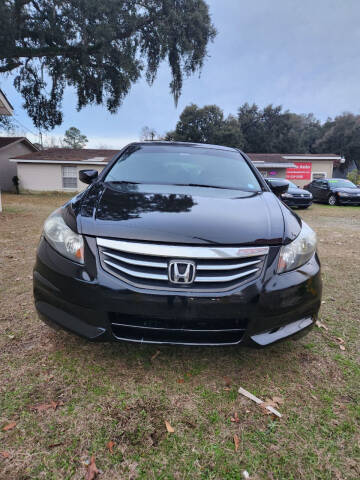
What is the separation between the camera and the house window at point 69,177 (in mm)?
19000

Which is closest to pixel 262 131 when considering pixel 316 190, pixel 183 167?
pixel 316 190

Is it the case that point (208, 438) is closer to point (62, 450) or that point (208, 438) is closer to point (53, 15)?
point (62, 450)

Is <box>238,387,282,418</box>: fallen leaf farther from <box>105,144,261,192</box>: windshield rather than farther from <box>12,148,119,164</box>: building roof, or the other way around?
<box>12,148,119,164</box>: building roof

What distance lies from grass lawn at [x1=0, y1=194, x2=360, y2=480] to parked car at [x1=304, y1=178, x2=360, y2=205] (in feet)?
46.3

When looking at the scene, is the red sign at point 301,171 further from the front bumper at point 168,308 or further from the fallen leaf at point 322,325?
the front bumper at point 168,308

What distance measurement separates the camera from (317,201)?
1586 centimetres

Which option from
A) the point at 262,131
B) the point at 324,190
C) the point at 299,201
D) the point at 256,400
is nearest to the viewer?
the point at 256,400

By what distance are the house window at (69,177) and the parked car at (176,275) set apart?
18672 mm

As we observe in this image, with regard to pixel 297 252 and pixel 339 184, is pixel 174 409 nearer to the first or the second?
pixel 297 252

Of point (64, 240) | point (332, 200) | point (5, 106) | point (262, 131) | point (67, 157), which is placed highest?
point (262, 131)

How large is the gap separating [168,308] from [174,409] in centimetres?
55

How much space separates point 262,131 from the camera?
3684 centimetres

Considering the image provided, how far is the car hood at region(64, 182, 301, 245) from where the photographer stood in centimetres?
151

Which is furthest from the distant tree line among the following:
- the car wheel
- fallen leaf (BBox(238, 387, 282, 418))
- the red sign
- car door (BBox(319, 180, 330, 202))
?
fallen leaf (BBox(238, 387, 282, 418))
